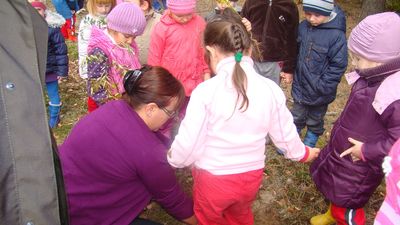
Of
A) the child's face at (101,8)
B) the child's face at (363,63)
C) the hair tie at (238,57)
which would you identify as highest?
the hair tie at (238,57)

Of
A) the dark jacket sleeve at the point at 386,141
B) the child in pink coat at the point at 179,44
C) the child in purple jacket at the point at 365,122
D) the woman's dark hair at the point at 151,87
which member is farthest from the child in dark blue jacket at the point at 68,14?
the dark jacket sleeve at the point at 386,141

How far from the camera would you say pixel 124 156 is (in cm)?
216

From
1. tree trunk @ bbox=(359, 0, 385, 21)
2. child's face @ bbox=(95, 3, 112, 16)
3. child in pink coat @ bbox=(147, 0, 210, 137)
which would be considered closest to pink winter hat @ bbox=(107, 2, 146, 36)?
child in pink coat @ bbox=(147, 0, 210, 137)

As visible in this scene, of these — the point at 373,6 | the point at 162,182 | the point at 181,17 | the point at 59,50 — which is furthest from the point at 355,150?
the point at 373,6

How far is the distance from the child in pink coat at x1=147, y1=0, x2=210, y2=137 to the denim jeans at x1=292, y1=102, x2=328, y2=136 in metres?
1.11

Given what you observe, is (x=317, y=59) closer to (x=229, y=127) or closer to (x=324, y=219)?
(x=324, y=219)

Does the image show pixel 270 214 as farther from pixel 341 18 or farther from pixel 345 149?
pixel 341 18

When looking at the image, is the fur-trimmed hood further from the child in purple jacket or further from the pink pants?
the child in purple jacket

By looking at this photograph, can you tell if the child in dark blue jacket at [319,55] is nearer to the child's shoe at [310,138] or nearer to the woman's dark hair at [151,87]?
the child's shoe at [310,138]

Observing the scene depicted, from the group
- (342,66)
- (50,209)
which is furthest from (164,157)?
(342,66)

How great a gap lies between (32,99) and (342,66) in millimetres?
2897

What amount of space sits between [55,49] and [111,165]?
2.29 m

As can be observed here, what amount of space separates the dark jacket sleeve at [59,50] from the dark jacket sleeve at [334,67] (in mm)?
2510

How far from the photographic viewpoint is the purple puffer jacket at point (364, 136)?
228 cm
